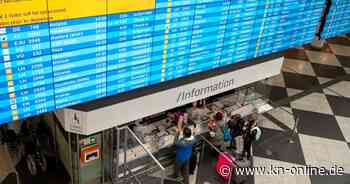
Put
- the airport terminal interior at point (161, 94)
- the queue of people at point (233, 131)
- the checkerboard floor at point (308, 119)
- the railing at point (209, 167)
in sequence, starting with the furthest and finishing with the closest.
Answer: the checkerboard floor at point (308, 119) < the queue of people at point (233, 131) < the railing at point (209, 167) < the airport terminal interior at point (161, 94)

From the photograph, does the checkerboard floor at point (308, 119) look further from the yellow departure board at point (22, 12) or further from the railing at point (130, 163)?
the yellow departure board at point (22, 12)

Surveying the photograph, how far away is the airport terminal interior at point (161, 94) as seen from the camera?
2279 mm

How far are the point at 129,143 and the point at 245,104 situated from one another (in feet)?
8.06

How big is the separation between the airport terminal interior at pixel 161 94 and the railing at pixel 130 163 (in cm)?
2

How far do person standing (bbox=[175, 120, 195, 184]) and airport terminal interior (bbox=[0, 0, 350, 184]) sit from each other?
22 millimetres

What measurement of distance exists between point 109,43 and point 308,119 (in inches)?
243

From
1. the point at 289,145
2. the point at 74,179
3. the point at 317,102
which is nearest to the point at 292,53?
the point at 317,102

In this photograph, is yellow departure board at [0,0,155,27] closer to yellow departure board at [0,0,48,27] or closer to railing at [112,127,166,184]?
yellow departure board at [0,0,48,27]

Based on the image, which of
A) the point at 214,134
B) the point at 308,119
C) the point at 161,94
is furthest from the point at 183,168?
the point at 308,119

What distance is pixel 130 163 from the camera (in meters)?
5.34

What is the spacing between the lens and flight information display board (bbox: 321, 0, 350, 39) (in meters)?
4.50

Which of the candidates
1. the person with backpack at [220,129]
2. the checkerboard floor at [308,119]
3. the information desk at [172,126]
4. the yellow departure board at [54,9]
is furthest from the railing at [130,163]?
the yellow departure board at [54,9]

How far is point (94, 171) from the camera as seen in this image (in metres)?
5.25

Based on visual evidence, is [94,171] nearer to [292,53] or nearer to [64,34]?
[64,34]
